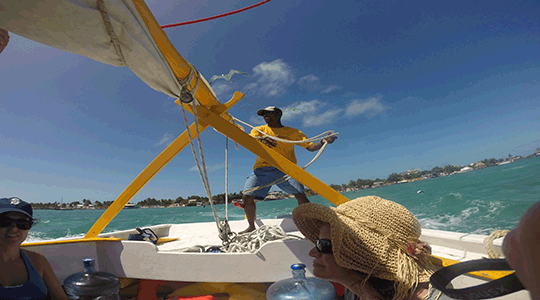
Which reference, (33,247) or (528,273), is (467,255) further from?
(33,247)

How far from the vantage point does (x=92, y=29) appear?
3.47ft

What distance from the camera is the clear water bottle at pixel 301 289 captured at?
54.7 inches

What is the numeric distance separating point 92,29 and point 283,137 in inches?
87.7

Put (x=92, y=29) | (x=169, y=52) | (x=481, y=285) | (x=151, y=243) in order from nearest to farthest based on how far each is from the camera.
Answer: (x=481, y=285) < (x=92, y=29) < (x=169, y=52) < (x=151, y=243)

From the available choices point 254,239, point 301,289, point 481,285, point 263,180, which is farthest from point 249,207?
point 481,285

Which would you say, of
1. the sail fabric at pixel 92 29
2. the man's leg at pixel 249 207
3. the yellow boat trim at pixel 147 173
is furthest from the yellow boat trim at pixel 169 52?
the man's leg at pixel 249 207

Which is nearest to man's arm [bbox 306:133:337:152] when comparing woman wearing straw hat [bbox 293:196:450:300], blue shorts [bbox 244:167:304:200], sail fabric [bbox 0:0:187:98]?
blue shorts [bbox 244:167:304:200]

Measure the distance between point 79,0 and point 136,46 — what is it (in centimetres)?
29

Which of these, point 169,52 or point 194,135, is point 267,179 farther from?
point 169,52

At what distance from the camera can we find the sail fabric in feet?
2.78

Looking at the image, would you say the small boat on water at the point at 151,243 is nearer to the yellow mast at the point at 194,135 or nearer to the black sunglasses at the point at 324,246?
the yellow mast at the point at 194,135

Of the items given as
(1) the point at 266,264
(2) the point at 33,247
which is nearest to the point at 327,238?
(1) the point at 266,264

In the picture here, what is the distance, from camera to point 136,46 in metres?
1.24

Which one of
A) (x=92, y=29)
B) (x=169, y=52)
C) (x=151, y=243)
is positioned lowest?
(x=151, y=243)
